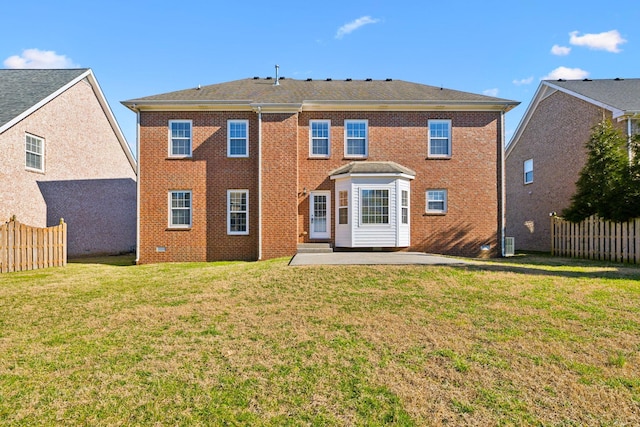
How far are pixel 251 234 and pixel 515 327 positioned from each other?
11.6 meters

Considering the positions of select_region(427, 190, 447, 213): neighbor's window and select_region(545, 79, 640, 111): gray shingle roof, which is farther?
select_region(545, 79, 640, 111): gray shingle roof

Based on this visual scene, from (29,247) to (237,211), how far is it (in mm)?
7415

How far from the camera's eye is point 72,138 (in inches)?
733

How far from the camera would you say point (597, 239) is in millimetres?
14594

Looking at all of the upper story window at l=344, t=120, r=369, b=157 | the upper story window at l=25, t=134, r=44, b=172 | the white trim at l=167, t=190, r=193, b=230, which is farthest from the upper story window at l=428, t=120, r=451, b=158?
the upper story window at l=25, t=134, r=44, b=172

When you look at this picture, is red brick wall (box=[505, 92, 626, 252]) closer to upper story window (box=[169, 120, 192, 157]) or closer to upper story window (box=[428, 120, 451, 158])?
upper story window (box=[428, 120, 451, 158])

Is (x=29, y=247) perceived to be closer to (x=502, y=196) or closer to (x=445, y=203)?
(x=445, y=203)

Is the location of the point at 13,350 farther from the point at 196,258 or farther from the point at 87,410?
the point at 196,258

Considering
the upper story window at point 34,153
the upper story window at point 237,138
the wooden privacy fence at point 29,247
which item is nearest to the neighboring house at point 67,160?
the upper story window at point 34,153

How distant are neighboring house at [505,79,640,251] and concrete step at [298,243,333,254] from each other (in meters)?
11.8

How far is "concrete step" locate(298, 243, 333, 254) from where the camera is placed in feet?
50.0

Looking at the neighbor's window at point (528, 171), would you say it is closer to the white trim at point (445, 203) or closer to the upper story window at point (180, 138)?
the white trim at point (445, 203)

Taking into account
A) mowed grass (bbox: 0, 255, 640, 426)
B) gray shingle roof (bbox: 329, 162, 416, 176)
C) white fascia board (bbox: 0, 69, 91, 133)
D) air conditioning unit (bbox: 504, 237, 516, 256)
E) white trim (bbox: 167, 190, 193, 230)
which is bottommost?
mowed grass (bbox: 0, 255, 640, 426)

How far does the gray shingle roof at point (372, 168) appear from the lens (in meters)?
15.0
